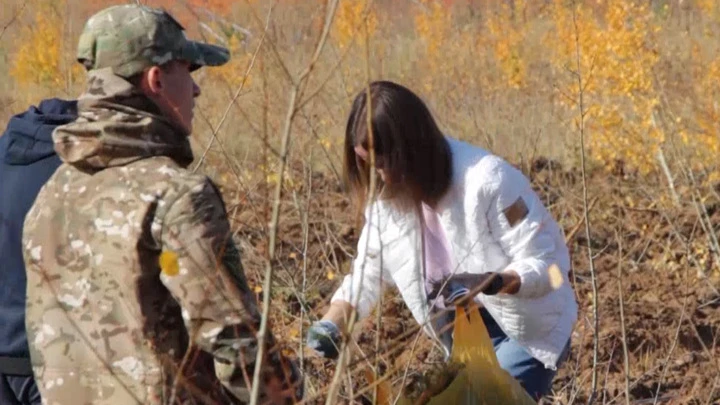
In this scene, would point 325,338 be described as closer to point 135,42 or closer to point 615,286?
point 135,42

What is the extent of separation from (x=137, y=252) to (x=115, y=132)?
0.86 ft

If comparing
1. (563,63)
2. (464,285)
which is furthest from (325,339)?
(563,63)

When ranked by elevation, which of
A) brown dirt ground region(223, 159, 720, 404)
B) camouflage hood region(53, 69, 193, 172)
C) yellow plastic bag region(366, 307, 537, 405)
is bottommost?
brown dirt ground region(223, 159, 720, 404)

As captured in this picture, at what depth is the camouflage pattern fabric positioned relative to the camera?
2.81 m

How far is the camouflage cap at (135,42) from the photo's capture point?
301 cm

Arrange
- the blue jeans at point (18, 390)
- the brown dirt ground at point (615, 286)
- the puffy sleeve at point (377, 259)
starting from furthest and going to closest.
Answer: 1. the brown dirt ground at point (615, 286)
2. the puffy sleeve at point (377, 259)
3. the blue jeans at point (18, 390)

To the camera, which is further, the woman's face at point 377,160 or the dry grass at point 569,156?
the dry grass at point 569,156

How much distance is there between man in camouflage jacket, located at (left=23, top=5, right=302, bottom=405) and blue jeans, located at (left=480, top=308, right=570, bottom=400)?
139cm

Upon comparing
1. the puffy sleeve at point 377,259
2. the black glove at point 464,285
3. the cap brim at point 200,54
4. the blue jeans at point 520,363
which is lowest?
the blue jeans at point 520,363

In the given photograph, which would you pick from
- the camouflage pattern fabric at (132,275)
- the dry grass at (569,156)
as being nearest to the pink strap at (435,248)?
the dry grass at (569,156)

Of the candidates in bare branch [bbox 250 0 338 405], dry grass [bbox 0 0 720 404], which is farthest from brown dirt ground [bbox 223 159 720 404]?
bare branch [bbox 250 0 338 405]

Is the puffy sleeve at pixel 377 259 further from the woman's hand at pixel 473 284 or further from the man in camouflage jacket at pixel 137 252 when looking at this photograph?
the man in camouflage jacket at pixel 137 252

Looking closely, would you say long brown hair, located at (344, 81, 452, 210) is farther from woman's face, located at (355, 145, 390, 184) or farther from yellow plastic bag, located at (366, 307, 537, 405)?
yellow plastic bag, located at (366, 307, 537, 405)

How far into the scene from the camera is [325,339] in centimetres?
376
